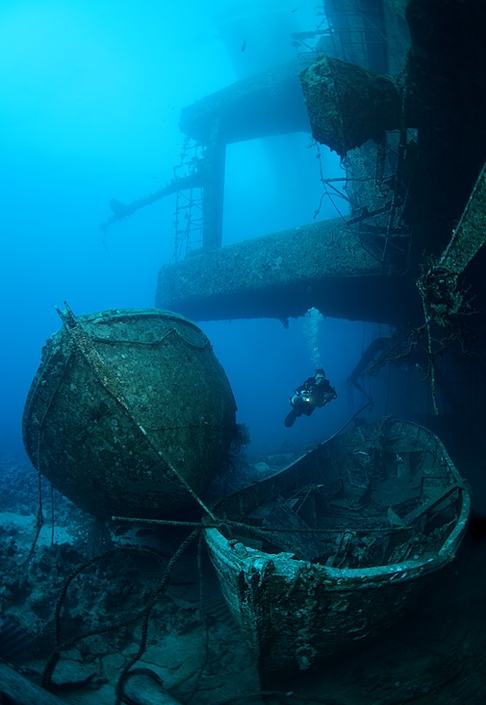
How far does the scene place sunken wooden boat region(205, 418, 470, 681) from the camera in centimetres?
322

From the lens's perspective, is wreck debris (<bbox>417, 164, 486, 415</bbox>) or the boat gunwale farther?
wreck debris (<bbox>417, 164, 486, 415</bbox>)

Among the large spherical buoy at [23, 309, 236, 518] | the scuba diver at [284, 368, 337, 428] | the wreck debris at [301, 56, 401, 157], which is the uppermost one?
the wreck debris at [301, 56, 401, 157]

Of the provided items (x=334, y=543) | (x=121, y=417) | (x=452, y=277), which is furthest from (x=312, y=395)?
(x=121, y=417)

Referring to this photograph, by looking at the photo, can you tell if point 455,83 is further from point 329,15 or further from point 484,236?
point 329,15

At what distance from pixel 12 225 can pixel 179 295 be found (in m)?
180

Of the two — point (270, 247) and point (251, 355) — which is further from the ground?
point (270, 247)

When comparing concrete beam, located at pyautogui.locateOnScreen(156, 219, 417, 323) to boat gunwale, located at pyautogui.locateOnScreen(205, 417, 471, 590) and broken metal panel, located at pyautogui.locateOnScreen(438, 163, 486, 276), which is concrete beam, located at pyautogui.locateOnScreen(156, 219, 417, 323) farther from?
boat gunwale, located at pyautogui.locateOnScreen(205, 417, 471, 590)

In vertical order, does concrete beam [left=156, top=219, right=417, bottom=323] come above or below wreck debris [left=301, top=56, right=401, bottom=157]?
below

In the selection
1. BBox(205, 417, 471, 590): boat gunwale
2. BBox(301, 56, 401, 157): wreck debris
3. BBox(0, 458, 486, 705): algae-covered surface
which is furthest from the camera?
BBox(301, 56, 401, 157): wreck debris

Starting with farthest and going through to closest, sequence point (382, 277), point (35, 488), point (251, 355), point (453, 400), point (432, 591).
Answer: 1. point (251, 355)
2. point (35, 488)
3. point (453, 400)
4. point (382, 277)
5. point (432, 591)

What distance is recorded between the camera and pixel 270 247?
1002cm

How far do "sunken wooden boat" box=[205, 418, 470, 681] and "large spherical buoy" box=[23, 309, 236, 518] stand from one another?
0.95m

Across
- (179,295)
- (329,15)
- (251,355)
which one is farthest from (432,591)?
(251,355)

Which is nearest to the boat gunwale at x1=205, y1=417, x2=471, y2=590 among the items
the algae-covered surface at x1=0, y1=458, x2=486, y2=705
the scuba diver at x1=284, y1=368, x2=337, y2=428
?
the algae-covered surface at x1=0, y1=458, x2=486, y2=705
